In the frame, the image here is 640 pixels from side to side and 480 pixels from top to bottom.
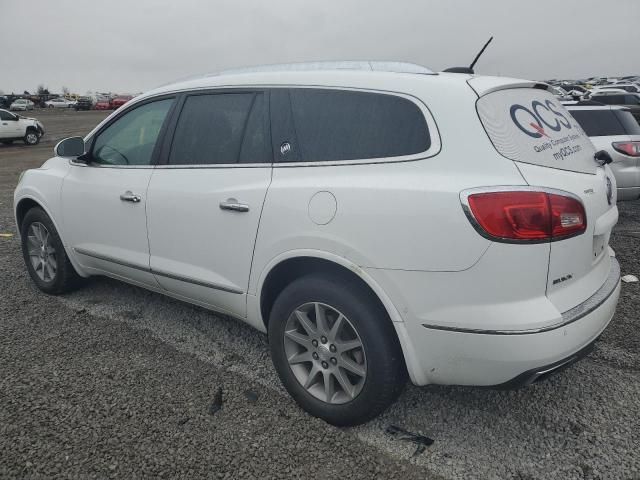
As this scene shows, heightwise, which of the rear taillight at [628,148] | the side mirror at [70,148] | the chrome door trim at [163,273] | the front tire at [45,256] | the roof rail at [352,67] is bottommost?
the front tire at [45,256]

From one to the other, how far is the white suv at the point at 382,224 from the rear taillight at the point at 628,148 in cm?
496

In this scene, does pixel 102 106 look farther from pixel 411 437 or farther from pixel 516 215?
pixel 516 215

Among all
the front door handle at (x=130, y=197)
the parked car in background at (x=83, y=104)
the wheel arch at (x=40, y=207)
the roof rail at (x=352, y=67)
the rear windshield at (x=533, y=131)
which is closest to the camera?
the rear windshield at (x=533, y=131)

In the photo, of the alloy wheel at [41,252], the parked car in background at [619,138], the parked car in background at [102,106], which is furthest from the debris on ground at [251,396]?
the parked car in background at [102,106]

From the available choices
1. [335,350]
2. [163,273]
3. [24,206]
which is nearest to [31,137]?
[24,206]

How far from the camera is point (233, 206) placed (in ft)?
8.95

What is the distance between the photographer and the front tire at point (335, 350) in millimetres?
2305

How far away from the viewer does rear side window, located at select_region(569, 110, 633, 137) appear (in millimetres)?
7062

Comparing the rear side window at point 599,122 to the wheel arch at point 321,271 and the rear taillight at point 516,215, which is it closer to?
the rear taillight at point 516,215

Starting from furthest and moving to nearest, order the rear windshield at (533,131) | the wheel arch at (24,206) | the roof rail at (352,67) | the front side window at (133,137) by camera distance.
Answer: the wheel arch at (24,206), the front side window at (133,137), the roof rail at (352,67), the rear windshield at (533,131)

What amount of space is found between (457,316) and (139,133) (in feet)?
8.22

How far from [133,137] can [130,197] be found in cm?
50

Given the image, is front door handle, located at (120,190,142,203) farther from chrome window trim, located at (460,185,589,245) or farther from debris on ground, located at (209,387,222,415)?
chrome window trim, located at (460,185,589,245)

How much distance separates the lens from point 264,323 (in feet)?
9.25
